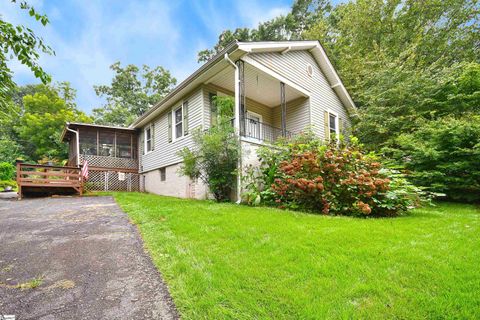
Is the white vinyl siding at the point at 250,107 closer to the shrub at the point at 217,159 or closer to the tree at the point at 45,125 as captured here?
the shrub at the point at 217,159

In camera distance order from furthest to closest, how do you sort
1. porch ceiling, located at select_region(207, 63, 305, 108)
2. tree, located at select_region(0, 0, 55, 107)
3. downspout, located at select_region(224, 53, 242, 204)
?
porch ceiling, located at select_region(207, 63, 305, 108), downspout, located at select_region(224, 53, 242, 204), tree, located at select_region(0, 0, 55, 107)

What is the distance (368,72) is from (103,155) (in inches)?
595

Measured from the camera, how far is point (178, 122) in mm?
10398

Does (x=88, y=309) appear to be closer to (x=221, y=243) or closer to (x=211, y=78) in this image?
(x=221, y=243)

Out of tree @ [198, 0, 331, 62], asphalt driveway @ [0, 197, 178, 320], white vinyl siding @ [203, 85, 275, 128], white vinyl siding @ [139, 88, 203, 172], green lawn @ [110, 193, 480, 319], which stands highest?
tree @ [198, 0, 331, 62]

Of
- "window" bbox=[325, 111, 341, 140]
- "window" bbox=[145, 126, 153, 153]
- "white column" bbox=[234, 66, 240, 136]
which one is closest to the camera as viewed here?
"white column" bbox=[234, 66, 240, 136]

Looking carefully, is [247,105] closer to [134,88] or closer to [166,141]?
[166,141]

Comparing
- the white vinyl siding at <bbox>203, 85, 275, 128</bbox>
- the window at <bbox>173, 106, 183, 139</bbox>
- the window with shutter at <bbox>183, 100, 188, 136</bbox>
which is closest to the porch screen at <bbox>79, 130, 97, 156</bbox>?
the window at <bbox>173, 106, 183, 139</bbox>

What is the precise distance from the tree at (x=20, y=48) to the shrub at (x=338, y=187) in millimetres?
4849

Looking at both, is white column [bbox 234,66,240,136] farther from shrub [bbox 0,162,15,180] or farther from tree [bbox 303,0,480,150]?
shrub [bbox 0,162,15,180]

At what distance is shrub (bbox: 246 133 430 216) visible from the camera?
17.5 ft

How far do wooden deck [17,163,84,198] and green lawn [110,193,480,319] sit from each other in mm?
8031

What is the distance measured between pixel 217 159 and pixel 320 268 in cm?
503

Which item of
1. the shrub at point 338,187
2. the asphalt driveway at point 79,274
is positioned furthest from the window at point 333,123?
the asphalt driveway at point 79,274
